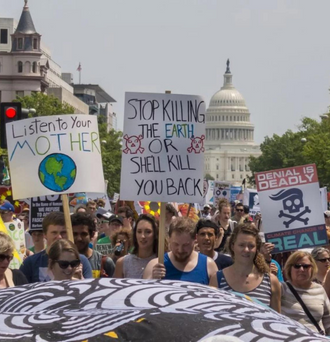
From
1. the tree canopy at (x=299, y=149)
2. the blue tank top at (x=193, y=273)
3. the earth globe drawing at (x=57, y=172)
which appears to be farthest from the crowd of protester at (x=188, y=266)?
the tree canopy at (x=299, y=149)

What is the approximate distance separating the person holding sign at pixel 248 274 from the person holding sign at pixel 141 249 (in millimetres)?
1245

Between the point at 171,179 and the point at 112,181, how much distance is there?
7763 centimetres

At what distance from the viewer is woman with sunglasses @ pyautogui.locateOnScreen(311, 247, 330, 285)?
8812 millimetres

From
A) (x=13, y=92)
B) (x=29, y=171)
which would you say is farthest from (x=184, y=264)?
(x=13, y=92)

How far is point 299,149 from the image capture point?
281 feet

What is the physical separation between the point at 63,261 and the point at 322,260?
11.7ft

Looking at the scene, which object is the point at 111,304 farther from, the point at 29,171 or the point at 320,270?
the point at 320,270

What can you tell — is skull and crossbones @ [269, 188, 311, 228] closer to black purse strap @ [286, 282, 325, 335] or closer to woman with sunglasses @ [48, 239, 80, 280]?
black purse strap @ [286, 282, 325, 335]

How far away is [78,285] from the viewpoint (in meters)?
3.52

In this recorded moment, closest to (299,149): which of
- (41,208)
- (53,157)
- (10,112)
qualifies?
(10,112)

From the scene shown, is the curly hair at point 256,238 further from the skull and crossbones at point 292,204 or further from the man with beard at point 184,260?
the skull and crossbones at point 292,204

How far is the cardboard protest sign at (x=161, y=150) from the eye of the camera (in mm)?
7473

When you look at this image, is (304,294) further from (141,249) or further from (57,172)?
(57,172)

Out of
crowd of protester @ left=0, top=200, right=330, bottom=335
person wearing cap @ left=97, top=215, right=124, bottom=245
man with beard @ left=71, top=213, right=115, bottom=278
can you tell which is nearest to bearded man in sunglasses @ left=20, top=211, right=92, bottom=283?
crowd of protester @ left=0, top=200, right=330, bottom=335
